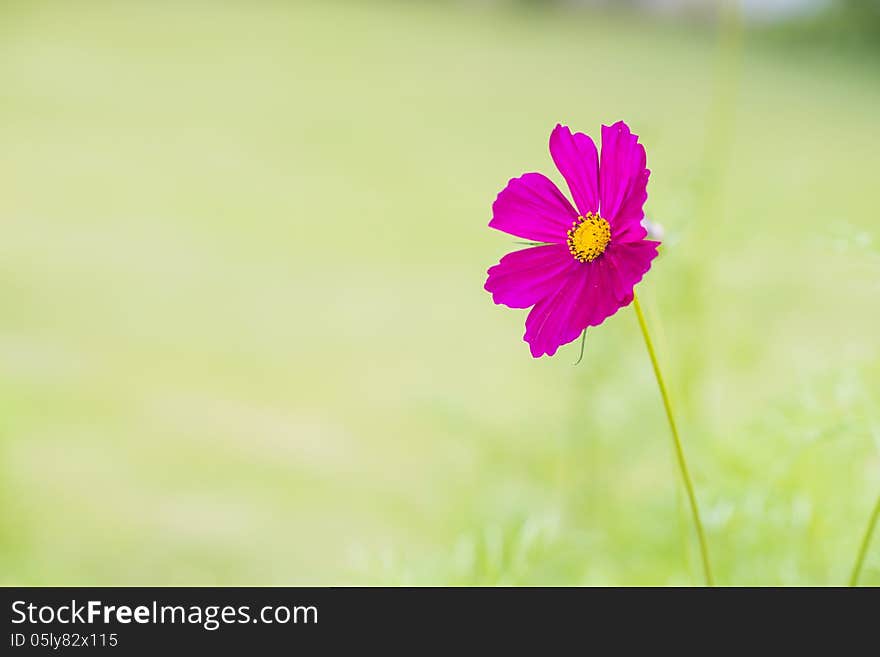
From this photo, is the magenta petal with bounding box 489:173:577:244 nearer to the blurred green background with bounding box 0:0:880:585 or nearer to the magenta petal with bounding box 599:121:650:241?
the magenta petal with bounding box 599:121:650:241

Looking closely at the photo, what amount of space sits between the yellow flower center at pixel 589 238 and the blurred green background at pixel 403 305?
0.43 ft

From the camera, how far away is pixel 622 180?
350 mm

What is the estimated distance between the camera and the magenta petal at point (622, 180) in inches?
13.4

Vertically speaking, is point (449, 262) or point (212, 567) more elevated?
point (449, 262)

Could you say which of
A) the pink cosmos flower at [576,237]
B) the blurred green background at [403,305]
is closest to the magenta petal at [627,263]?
the pink cosmos flower at [576,237]

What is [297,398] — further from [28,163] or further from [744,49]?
[744,49]

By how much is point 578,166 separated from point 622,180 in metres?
0.02

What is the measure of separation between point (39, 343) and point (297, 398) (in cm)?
49

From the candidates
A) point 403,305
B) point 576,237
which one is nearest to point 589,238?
point 576,237

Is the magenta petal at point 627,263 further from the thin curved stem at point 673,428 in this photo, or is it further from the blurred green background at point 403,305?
the blurred green background at point 403,305

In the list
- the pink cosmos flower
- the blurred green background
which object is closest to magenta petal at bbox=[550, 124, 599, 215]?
the pink cosmos flower

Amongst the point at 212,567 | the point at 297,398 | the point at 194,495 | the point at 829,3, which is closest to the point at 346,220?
the point at 297,398

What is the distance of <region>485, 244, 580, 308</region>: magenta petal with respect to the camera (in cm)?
36
